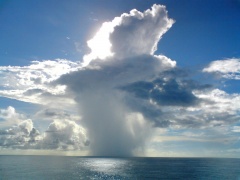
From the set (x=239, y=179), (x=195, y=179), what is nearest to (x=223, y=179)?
(x=239, y=179)

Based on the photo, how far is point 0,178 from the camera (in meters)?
128

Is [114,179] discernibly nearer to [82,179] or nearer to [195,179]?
[82,179]

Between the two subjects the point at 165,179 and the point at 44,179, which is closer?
the point at 44,179

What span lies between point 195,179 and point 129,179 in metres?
40.4

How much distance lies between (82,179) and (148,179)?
37.7m

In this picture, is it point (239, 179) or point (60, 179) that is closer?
point (60, 179)

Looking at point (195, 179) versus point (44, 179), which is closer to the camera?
point (44, 179)

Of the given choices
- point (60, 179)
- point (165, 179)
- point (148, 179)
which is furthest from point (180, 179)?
point (60, 179)

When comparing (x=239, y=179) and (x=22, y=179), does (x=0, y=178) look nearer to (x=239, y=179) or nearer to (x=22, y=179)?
(x=22, y=179)

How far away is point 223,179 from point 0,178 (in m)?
129

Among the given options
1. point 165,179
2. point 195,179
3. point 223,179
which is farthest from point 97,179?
point 223,179

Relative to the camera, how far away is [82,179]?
5098 inches

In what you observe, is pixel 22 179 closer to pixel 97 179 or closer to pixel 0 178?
pixel 0 178

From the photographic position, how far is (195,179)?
138625 mm
